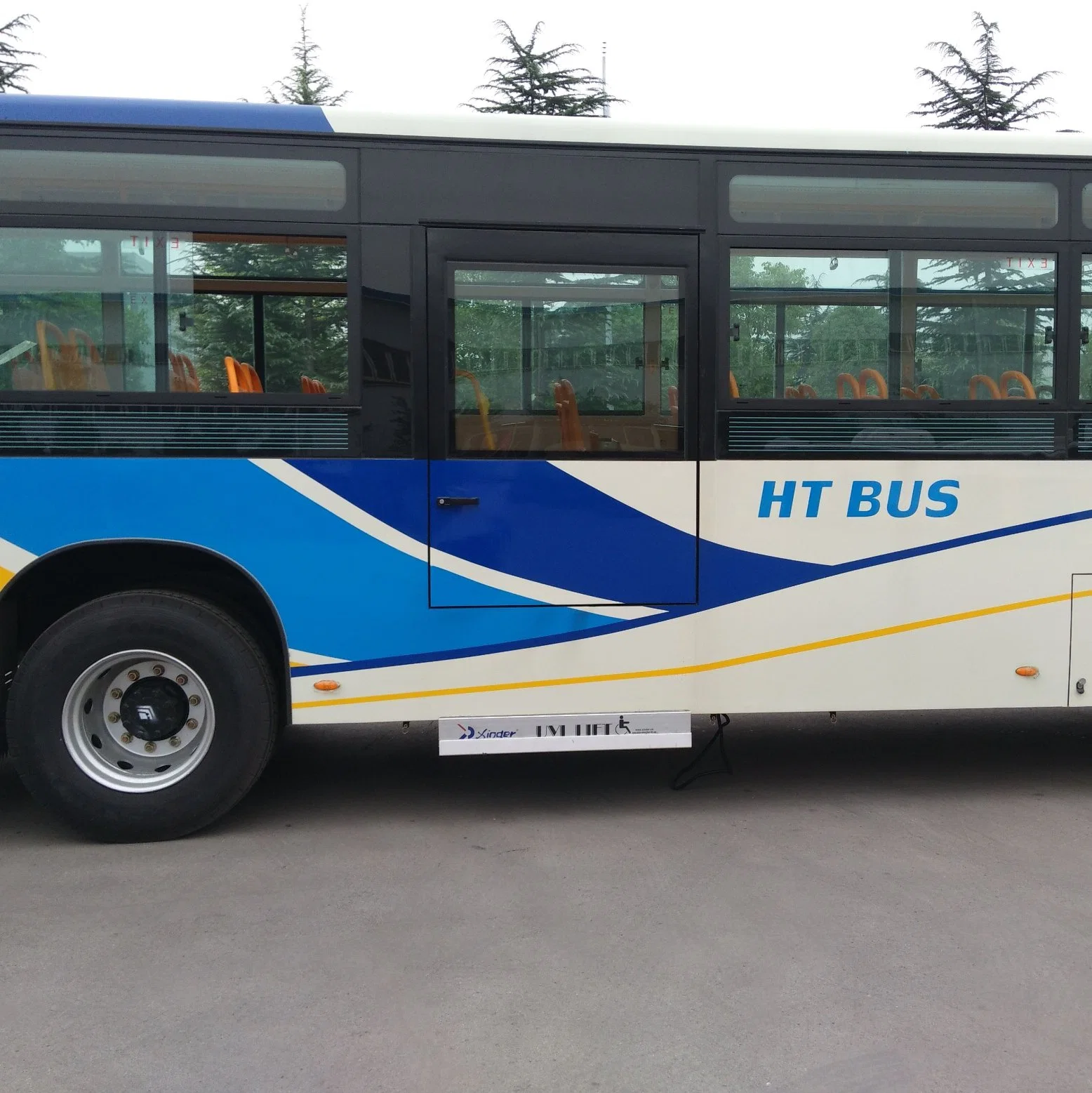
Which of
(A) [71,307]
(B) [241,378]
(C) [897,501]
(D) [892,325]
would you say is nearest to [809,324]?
(D) [892,325]

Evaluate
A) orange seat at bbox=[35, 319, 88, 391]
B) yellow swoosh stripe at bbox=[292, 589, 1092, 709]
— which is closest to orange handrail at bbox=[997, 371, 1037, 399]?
yellow swoosh stripe at bbox=[292, 589, 1092, 709]

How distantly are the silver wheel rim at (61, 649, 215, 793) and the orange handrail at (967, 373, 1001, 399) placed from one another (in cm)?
391

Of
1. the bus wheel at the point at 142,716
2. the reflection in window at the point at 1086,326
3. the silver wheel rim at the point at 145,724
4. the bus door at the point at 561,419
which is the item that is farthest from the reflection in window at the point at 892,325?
the silver wheel rim at the point at 145,724

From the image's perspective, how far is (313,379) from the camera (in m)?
5.08

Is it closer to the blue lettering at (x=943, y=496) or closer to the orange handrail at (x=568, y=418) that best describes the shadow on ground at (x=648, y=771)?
the blue lettering at (x=943, y=496)

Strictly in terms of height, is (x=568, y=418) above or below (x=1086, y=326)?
below

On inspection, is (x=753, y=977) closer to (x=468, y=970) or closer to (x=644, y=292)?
(x=468, y=970)

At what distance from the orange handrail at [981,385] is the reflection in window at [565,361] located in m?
1.46

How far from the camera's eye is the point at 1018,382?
5469 mm

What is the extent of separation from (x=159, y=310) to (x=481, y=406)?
150 centimetres

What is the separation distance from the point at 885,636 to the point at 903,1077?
8.65 feet

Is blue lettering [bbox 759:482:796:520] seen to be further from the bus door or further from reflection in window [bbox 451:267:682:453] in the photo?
reflection in window [bbox 451:267:682:453]

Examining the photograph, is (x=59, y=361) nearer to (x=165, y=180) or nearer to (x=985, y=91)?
(x=165, y=180)

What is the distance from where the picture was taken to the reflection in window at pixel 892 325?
5.29m
